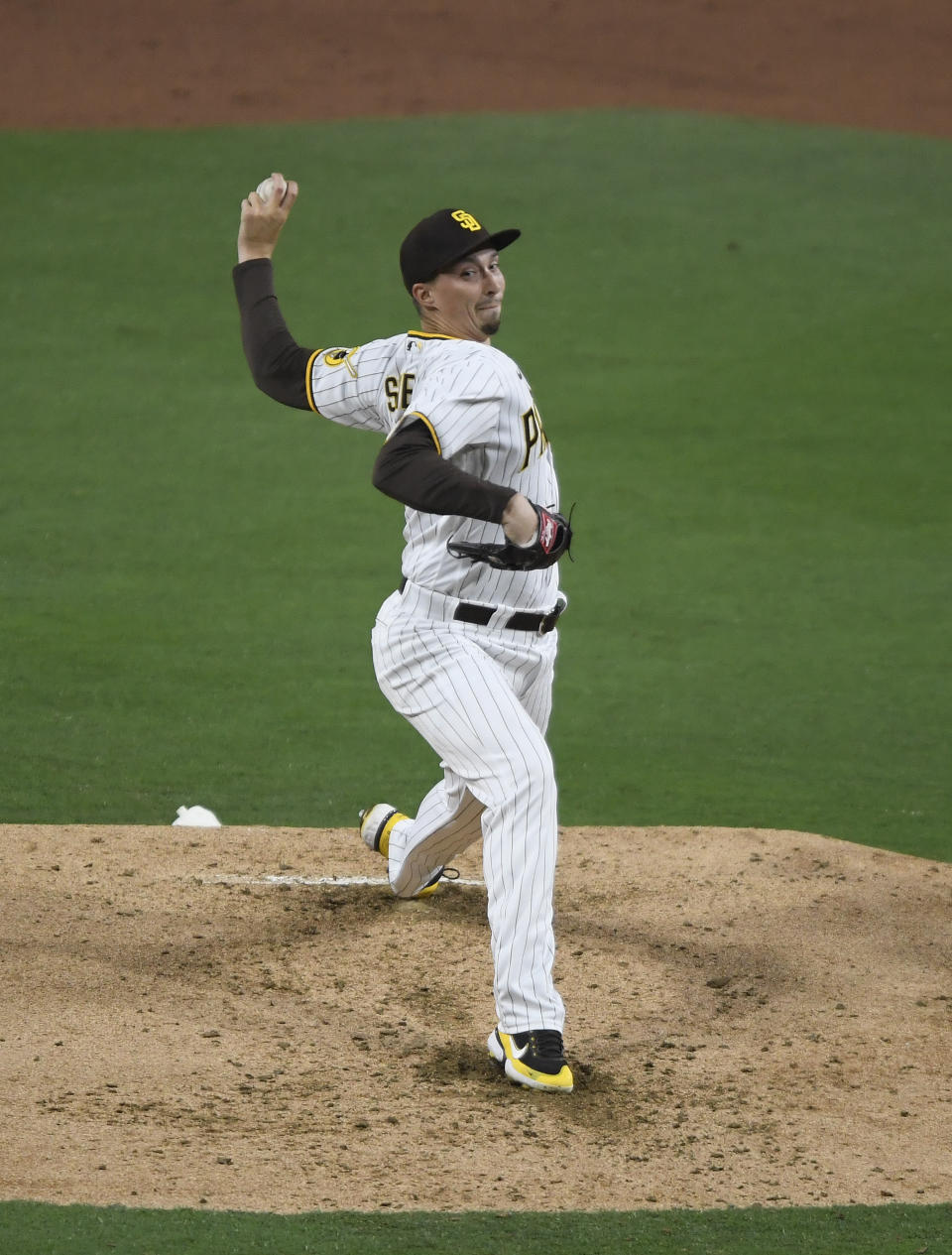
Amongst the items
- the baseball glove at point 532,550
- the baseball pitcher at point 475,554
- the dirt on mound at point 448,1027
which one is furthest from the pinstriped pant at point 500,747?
the dirt on mound at point 448,1027

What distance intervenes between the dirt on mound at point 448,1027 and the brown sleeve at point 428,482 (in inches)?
49.8

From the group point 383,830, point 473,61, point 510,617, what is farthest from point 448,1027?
point 473,61

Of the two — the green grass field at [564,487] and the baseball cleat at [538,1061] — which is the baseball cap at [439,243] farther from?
the green grass field at [564,487]

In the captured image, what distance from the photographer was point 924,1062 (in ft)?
12.6

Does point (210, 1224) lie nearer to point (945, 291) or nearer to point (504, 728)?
point (504, 728)

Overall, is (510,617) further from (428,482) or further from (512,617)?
(428,482)

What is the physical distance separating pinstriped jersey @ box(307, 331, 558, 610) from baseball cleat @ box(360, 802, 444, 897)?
112cm

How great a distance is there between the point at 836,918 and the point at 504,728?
157 cm

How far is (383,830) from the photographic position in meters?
4.81

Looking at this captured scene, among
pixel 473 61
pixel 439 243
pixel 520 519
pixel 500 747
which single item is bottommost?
pixel 500 747

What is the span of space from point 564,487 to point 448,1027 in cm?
646

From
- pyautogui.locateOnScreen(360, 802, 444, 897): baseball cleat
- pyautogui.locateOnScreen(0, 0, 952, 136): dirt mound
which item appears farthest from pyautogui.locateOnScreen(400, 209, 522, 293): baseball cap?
pyautogui.locateOnScreen(0, 0, 952, 136): dirt mound

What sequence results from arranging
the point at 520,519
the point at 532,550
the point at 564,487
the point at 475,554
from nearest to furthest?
the point at 520,519 → the point at 532,550 → the point at 475,554 → the point at 564,487

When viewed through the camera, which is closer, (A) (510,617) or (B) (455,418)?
(B) (455,418)
